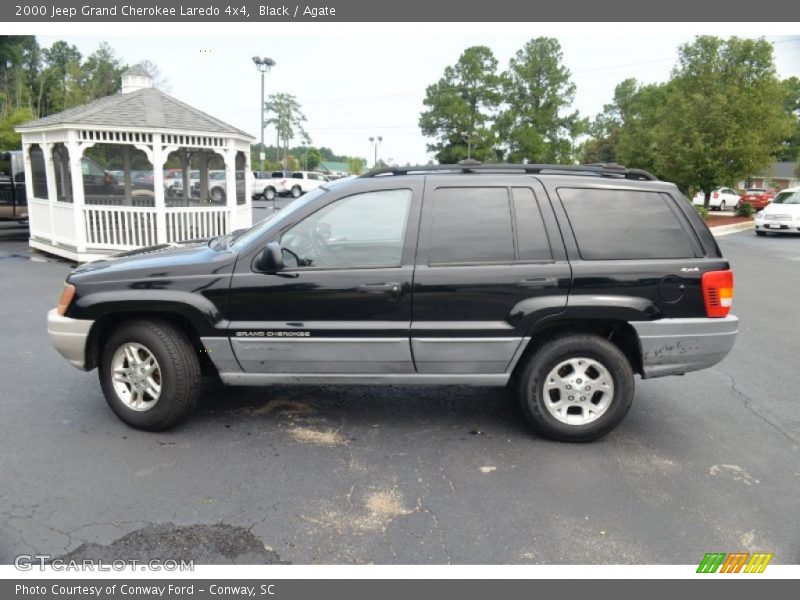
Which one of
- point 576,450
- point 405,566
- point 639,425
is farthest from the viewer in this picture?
point 639,425

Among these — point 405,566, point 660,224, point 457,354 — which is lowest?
point 405,566

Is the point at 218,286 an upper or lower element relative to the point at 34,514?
upper

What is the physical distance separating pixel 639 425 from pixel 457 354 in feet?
5.39

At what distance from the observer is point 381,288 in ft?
13.1

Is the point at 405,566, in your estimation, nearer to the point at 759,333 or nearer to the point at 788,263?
the point at 759,333

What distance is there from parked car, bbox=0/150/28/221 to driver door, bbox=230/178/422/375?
49.5ft

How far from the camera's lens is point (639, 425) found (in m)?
Result: 4.59

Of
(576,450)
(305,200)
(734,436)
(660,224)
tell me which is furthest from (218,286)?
(734,436)

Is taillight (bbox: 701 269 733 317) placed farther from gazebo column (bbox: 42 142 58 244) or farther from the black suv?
gazebo column (bbox: 42 142 58 244)

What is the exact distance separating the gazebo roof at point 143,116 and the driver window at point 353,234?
9.05m

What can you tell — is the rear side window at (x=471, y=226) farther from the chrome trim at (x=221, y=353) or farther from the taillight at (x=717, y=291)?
the chrome trim at (x=221, y=353)

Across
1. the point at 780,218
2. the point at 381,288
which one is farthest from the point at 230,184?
the point at 780,218

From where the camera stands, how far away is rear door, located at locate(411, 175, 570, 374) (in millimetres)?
4016

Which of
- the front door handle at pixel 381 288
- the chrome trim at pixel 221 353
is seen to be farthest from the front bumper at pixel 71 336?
the front door handle at pixel 381 288
